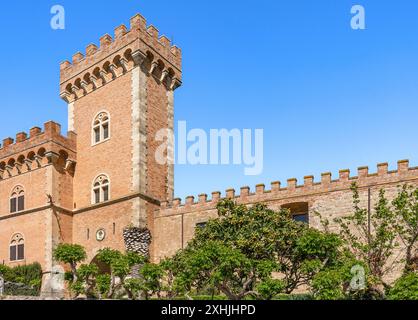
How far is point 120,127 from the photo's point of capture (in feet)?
110

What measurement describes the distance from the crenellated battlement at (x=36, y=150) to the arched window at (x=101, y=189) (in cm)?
283

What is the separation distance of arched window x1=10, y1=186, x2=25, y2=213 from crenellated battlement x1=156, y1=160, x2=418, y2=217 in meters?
10.5

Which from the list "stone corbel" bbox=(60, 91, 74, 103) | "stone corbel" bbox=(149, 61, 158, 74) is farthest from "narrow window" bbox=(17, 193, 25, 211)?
"stone corbel" bbox=(149, 61, 158, 74)

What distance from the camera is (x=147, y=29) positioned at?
3444 cm

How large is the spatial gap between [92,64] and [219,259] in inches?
844

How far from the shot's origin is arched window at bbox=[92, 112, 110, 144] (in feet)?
113

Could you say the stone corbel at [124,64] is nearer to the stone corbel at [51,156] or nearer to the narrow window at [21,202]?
the stone corbel at [51,156]

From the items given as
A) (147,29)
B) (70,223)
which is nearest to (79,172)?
(70,223)

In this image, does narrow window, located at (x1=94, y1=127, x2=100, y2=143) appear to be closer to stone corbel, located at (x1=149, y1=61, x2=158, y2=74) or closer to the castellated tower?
the castellated tower

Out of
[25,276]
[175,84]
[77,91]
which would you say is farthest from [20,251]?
[175,84]

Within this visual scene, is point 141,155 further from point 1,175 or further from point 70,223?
point 1,175

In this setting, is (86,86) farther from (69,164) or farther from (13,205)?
(13,205)

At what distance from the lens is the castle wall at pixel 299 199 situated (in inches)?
1087

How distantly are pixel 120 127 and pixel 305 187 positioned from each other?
13.0 metres
